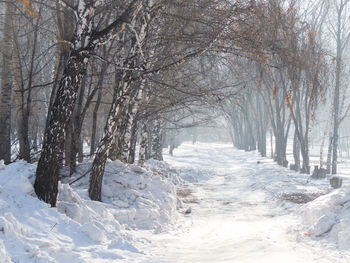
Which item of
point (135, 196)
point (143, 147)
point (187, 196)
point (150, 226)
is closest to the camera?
point (150, 226)

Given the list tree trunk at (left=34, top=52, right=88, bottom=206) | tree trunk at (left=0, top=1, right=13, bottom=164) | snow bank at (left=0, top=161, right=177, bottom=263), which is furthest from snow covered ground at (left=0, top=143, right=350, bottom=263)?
tree trunk at (left=0, top=1, right=13, bottom=164)

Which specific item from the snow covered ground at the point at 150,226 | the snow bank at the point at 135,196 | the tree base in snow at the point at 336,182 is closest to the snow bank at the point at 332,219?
the snow covered ground at the point at 150,226

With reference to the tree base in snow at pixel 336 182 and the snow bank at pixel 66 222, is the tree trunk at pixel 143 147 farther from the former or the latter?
the tree base in snow at pixel 336 182

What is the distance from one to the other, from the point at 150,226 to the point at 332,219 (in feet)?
11.7

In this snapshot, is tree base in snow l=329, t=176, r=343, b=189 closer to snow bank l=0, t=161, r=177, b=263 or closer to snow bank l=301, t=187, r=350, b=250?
snow bank l=301, t=187, r=350, b=250

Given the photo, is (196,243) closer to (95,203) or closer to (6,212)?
(95,203)

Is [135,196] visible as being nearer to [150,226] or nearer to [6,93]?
[150,226]

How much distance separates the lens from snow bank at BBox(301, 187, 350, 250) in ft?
18.5

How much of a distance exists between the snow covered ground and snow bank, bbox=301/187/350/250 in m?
0.02

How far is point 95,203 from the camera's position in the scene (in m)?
6.21

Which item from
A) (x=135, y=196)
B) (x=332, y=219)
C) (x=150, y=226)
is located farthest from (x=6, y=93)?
(x=332, y=219)

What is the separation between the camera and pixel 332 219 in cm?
617

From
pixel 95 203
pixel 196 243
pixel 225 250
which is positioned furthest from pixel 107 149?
pixel 225 250

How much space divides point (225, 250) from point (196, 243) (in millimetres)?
720
